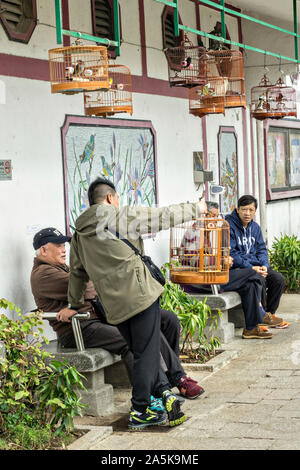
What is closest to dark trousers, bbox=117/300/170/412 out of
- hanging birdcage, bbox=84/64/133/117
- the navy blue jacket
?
hanging birdcage, bbox=84/64/133/117

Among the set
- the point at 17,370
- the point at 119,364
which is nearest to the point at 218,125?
the point at 119,364

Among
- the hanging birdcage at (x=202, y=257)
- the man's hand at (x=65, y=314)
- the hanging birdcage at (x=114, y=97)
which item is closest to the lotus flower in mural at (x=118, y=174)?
the hanging birdcage at (x=114, y=97)

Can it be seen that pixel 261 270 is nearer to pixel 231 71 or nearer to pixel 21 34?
pixel 231 71

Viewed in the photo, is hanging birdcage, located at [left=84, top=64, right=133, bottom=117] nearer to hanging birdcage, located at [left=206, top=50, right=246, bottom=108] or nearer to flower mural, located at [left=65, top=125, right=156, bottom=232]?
flower mural, located at [left=65, top=125, right=156, bottom=232]

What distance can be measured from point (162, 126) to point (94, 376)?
424cm

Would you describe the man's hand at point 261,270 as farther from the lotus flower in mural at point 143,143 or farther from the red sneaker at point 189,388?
the red sneaker at point 189,388

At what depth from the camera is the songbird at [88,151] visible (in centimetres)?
748

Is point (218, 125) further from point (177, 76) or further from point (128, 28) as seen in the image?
point (128, 28)

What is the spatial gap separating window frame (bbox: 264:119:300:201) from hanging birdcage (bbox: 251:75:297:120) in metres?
0.70

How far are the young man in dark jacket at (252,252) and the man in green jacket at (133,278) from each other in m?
3.11

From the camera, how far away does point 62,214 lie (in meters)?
7.15

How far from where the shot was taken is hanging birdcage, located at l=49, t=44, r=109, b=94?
618cm

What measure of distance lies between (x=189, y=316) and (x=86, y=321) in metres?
1.33

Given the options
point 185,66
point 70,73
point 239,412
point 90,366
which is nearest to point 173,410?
point 239,412
